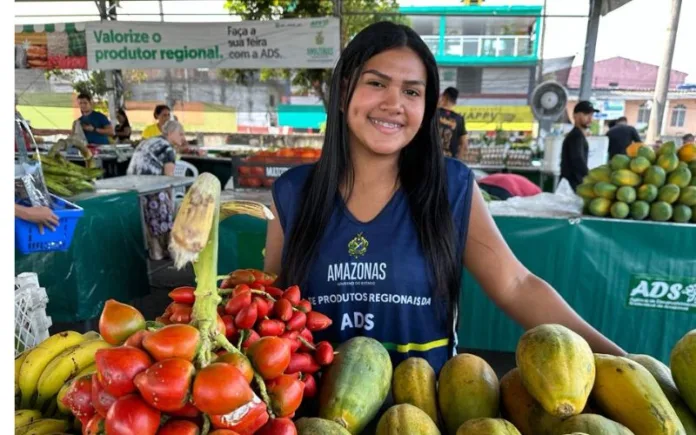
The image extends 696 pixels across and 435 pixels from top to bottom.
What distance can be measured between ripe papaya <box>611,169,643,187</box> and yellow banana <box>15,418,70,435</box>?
3.69 m

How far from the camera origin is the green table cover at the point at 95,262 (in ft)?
12.5

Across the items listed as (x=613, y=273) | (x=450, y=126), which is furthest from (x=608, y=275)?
(x=450, y=126)

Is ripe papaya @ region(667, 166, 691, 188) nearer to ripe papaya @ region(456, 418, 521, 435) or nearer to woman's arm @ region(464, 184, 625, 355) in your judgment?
woman's arm @ region(464, 184, 625, 355)

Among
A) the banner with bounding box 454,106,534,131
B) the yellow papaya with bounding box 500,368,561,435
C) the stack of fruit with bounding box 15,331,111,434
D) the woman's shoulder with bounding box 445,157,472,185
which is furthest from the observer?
the banner with bounding box 454,106,534,131

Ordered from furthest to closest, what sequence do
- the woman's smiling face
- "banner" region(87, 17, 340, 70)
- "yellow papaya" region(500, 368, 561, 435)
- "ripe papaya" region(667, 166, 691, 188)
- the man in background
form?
the man in background → "banner" region(87, 17, 340, 70) → "ripe papaya" region(667, 166, 691, 188) → the woman's smiling face → "yellow papaya" region(500, 368, 561, 435)

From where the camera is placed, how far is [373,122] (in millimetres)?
1528

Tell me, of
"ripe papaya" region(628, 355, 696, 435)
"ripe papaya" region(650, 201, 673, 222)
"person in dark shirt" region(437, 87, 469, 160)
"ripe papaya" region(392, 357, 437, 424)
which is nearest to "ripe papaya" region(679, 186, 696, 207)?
"ripe papaya" region(650, 201, 673, 222)

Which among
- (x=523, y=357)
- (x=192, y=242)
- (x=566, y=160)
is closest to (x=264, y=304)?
(x=192, y=242)

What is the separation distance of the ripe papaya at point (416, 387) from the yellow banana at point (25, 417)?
78 cm

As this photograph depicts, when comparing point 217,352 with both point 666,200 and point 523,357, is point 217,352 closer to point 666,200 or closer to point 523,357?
point 523,357

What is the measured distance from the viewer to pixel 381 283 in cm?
158

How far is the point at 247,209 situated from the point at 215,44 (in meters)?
8.21

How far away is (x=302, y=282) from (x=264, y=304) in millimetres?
661

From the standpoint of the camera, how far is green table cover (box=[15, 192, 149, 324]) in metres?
3.81
